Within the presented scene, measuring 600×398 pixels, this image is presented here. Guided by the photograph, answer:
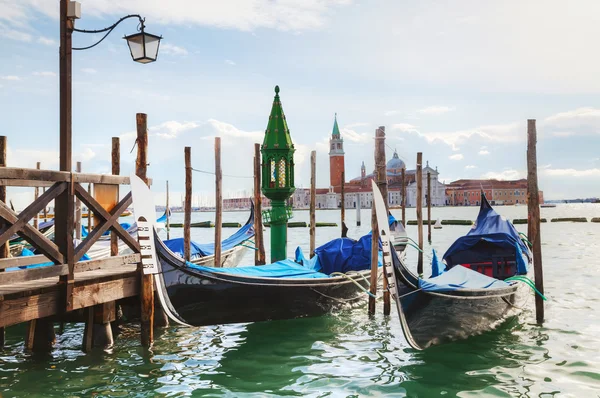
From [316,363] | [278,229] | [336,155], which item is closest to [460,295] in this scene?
[316,363]

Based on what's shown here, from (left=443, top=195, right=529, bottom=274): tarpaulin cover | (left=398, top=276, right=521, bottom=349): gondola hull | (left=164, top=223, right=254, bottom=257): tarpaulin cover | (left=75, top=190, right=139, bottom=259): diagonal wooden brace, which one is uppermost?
(left=75, top=190, right=139, bottom=259): diagonal wooden brace

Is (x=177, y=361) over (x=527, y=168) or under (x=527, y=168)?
under

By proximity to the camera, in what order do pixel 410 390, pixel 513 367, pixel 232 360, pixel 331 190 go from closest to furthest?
pixel 410 390 < pixel 513 367 < pixel 232 360 < pixel 331 190

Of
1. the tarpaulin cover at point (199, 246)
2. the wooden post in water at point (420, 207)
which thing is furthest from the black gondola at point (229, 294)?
the wooden post in water at point (420, 207)

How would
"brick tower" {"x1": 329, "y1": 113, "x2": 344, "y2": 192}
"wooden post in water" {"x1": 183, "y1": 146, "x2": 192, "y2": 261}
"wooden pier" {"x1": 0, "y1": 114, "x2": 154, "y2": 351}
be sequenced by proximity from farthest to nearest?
"brick tower" {"x1": 329, "y1": 113, "x2": 344, "y2": 192}
"wooden post in water" {"x1": 183, "y1": 146, "x2": 192, "y2": 261}
"wooden pier" {"x1": 0, "y1": 114, "x2": 154, "y2": 351}

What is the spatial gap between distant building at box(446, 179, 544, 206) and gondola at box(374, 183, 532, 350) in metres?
77.6

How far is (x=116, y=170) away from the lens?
650 cm

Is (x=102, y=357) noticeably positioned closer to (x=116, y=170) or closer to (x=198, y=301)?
(x=198, y=301)

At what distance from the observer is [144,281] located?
14.8ft

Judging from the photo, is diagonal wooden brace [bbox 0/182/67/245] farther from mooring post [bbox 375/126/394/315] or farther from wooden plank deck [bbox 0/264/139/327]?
mooring post [bbox 375/126/394/315]

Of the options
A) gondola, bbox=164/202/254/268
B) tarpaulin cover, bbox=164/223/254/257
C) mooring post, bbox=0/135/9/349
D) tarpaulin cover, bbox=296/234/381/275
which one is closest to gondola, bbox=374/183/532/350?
tarpaulin cover, bbox=296/234/381/275

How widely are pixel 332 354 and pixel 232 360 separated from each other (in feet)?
2.77

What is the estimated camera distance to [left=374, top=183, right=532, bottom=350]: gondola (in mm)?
4219

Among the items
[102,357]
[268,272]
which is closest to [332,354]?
[268,272]
